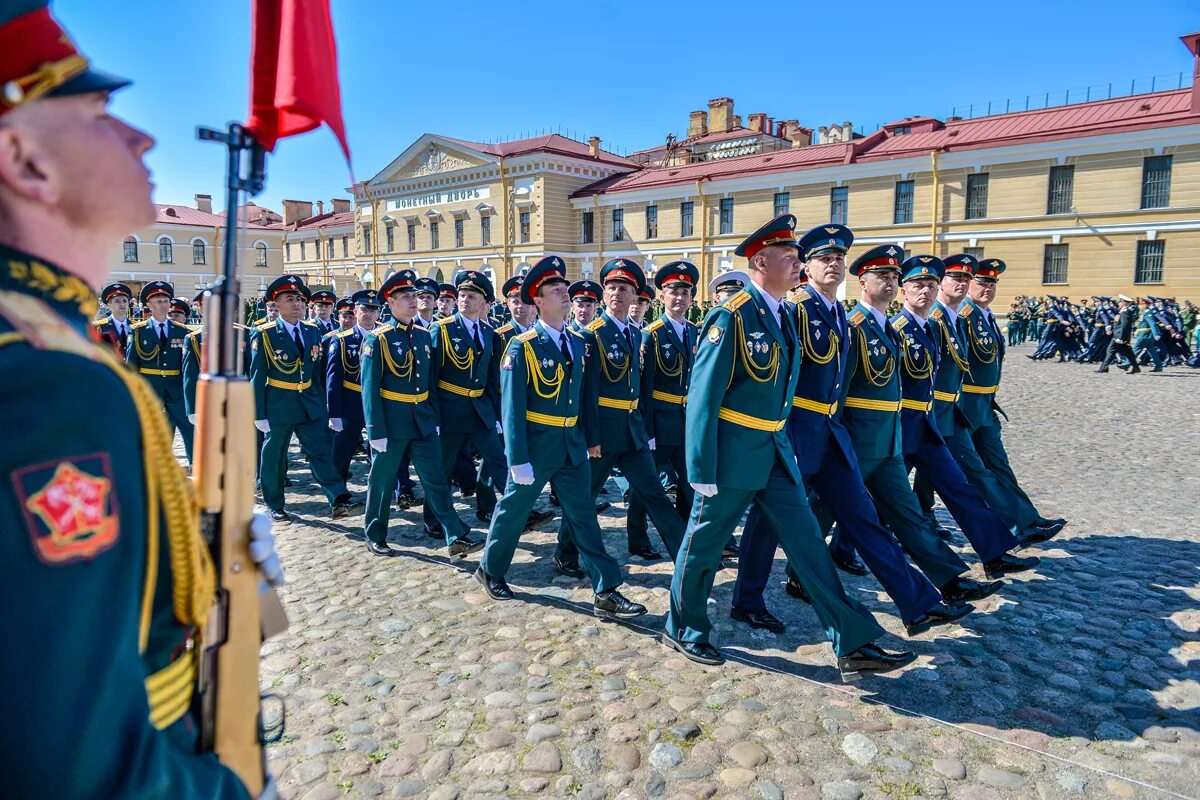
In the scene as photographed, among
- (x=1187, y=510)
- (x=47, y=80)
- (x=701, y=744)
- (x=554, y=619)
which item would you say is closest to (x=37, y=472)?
(x=47, y=80)

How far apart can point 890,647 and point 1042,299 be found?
29.4 metres

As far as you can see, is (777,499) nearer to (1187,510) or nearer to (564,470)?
(564,470)

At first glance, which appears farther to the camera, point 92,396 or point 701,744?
point 701,744

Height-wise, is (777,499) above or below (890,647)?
above

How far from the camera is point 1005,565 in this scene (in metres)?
5.40

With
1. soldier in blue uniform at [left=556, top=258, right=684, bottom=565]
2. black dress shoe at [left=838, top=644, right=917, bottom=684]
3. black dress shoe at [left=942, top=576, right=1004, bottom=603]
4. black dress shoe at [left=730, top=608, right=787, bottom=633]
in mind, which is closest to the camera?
black dress shoe at [left=838, top=644, right=917, bottom=684]

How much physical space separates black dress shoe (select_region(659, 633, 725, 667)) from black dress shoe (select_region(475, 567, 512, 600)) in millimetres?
1366

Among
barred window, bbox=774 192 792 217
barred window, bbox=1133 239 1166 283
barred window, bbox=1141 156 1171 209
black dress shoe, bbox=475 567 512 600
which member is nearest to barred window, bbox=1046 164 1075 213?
barred window, bbox=1141 156 1171 209

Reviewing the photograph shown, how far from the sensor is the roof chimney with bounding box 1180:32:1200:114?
87.5 ft

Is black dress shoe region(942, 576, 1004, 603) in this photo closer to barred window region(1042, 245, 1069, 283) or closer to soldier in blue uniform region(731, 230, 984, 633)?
soldier in blue uniform region(731, 230, 984, 633)

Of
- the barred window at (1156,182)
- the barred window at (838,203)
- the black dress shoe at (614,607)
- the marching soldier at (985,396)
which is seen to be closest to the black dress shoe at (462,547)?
the black dress shoe at (614,607)

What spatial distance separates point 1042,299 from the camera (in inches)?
1149

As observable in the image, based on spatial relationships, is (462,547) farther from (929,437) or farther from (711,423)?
(929,437)

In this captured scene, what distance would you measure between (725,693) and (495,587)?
6.31 feet
